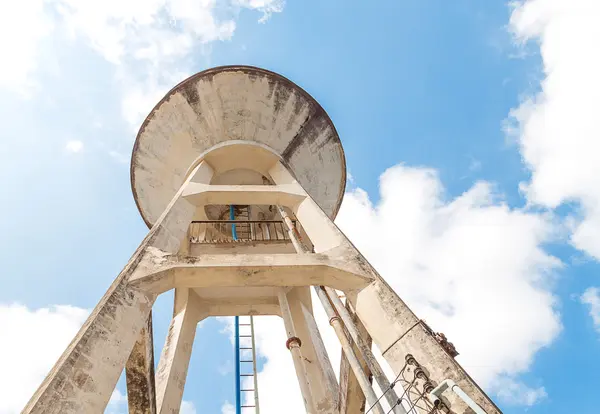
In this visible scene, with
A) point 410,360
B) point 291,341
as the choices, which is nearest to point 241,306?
point 291,341

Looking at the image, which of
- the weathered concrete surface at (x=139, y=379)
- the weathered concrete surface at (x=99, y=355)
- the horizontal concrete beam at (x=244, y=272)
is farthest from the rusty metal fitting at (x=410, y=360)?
the weathered concrete surface at (x=139, y=379)

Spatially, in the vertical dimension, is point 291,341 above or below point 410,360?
above

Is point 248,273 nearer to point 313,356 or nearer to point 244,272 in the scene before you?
point 244,272

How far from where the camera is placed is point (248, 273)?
4586 millimetres

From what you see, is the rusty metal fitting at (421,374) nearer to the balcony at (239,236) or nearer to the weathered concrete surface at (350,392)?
the weathered concrete surface at (350,392)

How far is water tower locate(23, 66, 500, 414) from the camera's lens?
341 cm

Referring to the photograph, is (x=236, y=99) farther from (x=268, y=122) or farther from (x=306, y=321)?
(x=306, y=321)

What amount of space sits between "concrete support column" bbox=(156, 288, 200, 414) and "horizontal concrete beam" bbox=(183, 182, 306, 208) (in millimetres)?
1730

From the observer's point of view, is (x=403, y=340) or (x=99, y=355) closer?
(x=99, y=355)

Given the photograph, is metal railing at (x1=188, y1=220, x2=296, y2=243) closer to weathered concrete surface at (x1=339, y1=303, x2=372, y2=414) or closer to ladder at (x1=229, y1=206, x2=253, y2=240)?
ladder at (x1=229, y1=206, x2=253, y2=240)

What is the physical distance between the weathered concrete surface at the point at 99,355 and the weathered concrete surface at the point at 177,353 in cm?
212

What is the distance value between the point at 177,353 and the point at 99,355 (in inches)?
122

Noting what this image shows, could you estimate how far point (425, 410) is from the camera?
324cm

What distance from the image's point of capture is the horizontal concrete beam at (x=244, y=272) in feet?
14.4
